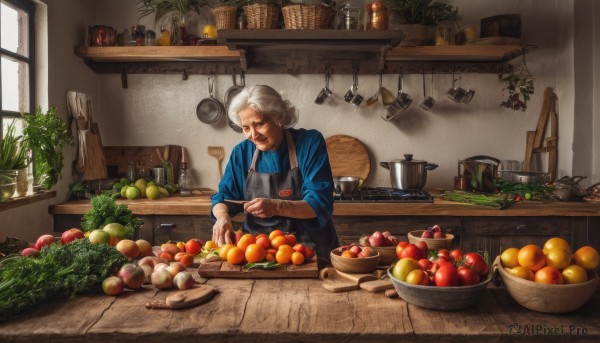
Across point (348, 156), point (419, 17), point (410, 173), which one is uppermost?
point (419, 17)

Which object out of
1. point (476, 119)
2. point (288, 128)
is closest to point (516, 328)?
point (288, 128)

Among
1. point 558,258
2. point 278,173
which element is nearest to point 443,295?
point 558,258

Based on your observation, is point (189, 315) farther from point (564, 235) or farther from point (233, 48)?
point (564, 235)

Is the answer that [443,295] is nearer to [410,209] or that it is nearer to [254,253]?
[254,253]

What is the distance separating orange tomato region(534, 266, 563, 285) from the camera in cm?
190

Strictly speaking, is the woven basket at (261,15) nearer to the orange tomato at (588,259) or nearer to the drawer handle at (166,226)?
the drawer handle at (166,226)

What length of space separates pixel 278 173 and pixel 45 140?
4.69ft

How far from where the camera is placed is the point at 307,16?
4410 millimetres

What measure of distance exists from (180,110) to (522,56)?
10.3 ft

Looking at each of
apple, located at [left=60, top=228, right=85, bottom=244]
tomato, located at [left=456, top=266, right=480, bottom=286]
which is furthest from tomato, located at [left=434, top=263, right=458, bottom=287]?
apple, located at [left=60, top=228, right=85, bottom=244]

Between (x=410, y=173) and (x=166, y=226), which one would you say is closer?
(x=166, y=226)

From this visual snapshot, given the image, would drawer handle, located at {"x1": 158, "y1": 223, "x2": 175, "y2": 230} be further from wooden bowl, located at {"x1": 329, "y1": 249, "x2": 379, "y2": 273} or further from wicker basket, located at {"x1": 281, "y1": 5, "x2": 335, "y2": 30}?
wooden bowl, located at {"x1": 329, "y1": 249, "x2": 379, "y2": 273}

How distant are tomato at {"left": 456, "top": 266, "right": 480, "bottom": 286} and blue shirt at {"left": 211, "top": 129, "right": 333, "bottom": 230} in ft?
4.01

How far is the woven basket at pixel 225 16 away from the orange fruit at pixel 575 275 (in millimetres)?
3501
